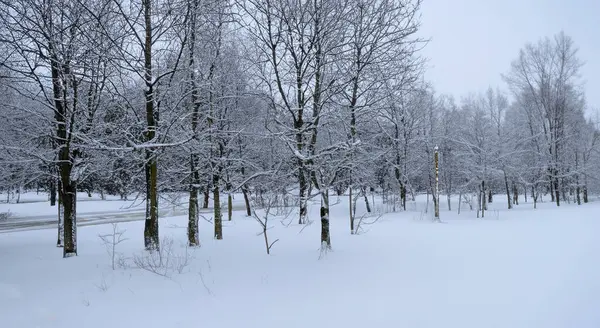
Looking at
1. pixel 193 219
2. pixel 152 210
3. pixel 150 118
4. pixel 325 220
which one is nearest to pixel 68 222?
pixel 152 210

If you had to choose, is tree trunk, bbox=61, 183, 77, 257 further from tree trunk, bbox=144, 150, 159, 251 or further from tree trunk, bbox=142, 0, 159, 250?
tree trunk, bbox=142, 0, 159, 250

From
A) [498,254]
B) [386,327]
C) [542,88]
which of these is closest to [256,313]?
[386,327]

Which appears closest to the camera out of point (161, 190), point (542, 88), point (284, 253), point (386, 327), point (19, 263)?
point (386, 327)

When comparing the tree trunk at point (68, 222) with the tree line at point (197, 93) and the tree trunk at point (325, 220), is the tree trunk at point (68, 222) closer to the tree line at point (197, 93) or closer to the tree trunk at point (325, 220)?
the tree line at point (197, 93)

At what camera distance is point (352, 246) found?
980cm

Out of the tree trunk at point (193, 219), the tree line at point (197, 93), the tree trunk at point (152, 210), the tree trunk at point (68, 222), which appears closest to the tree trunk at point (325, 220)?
the tree line at point (197, 93)

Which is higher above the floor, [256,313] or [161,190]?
[161,190]

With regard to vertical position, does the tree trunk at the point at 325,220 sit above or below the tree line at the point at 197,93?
below

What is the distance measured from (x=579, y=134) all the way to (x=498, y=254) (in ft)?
110

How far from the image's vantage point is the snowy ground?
4.55 metres

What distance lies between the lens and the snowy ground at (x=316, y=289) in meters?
4.55

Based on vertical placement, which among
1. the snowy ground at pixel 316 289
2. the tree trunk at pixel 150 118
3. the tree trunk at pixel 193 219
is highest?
the tree trunk at pixel 150 118

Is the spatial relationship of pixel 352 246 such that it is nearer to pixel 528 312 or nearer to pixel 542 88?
pixel 528 312

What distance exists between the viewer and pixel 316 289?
5.75 m
